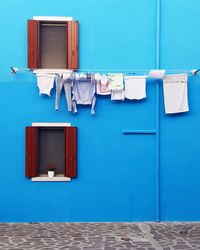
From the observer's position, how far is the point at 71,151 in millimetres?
8930

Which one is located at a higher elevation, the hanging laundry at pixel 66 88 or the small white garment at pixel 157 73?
the small white garment at pixel 157 73

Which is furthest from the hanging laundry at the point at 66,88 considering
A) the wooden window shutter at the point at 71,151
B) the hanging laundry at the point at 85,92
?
the wooden window shutter at the point at 71,151

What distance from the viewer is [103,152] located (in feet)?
29.7

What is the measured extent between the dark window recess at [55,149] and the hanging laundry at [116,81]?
4.17ft

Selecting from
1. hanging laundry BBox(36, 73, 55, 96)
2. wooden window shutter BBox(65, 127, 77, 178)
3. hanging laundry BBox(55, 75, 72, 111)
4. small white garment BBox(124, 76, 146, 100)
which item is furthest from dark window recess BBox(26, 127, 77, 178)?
small white garment BBox(124, 76, 146, 100)

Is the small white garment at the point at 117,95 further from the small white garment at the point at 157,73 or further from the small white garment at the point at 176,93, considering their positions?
the small white garment at the point at 176,93

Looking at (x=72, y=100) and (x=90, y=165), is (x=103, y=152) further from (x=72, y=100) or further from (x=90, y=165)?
(x=72, y=100)

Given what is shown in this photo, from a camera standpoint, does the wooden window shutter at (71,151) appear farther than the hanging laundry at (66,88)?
Yes

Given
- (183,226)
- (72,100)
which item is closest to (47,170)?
(72,100)

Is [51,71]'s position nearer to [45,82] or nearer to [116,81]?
[45,82]

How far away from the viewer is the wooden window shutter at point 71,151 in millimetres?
8922

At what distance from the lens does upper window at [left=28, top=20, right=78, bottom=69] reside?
8.88 meters

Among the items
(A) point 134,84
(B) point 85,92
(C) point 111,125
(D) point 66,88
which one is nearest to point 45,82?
(D) point 66,88

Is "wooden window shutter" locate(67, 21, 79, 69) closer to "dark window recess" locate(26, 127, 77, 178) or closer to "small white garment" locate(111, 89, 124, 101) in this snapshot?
"small white garment" locate(111, 89, 124, 101)
